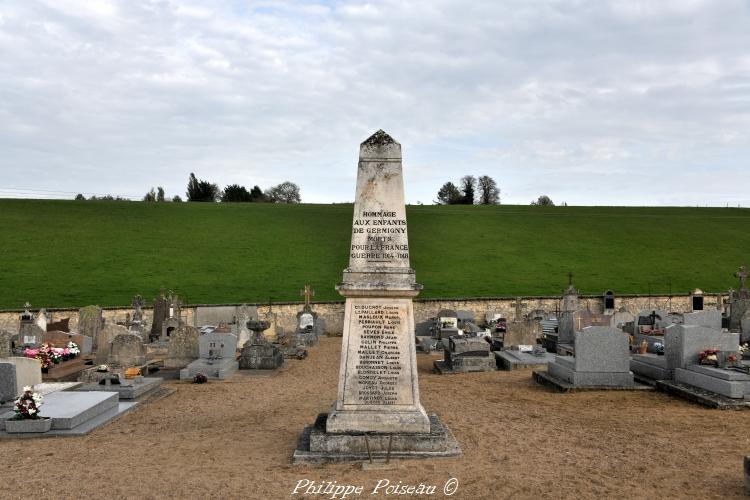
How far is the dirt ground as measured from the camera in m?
6.56

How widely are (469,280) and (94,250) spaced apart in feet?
96.2

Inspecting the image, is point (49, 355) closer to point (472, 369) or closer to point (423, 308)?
point (472, 369)

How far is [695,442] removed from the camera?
328 inches

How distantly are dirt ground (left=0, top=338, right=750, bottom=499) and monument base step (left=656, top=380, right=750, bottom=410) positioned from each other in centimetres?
20

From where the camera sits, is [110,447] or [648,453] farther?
[110,447]

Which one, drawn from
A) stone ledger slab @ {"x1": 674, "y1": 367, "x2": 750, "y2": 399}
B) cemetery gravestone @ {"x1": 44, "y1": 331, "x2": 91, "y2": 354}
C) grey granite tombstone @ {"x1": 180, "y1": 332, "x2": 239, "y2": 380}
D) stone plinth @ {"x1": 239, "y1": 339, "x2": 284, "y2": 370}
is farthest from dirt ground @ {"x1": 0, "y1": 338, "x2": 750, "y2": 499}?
cemetery gravestone @ {"x1": 44, "y1": 331, "x2": 91, "y2": 354}

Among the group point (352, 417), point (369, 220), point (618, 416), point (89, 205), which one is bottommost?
point (618, 416)

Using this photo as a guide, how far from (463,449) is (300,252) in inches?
1596

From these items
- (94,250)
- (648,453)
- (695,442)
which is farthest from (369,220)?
(94,250)

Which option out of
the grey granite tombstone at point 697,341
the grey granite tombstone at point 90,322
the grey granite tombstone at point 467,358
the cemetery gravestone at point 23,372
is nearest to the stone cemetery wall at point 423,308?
the grey granite tombstone at point 90,322

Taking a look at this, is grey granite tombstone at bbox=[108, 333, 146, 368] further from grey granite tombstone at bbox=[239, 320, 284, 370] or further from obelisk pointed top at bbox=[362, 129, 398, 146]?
obelisk pointed top at bbox=[362, 129, 398, 146]

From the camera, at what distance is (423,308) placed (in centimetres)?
3262

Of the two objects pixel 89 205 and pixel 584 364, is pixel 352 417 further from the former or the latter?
pixel 89 205

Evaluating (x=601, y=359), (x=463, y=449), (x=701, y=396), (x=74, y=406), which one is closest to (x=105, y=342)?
(x=74, y=406)
